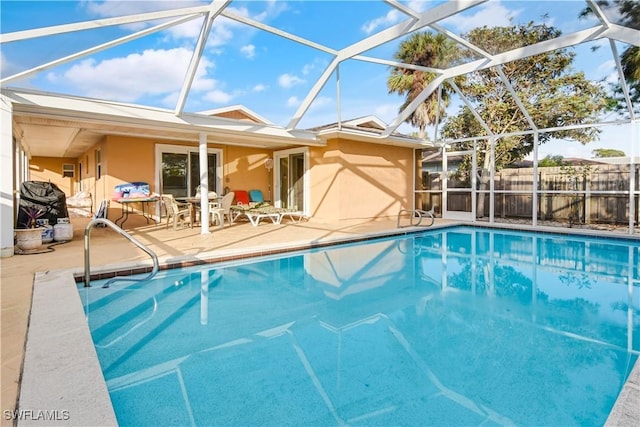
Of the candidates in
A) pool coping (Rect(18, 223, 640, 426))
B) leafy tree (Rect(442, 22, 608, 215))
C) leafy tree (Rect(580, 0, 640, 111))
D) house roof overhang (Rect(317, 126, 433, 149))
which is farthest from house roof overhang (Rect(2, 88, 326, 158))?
leafy tree (Rect(580, 0, 640, 111))

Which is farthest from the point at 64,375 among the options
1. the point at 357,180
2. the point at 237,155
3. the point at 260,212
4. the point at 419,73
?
the point at 419,73

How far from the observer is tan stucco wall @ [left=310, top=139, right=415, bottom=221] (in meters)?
11.4

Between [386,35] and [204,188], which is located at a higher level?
[386,35]

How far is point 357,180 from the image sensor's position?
38.9 ft

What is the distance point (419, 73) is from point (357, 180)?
6.78 meters

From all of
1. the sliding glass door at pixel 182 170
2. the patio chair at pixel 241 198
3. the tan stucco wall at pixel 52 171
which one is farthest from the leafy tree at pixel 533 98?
the tan stucco wall at pixel 52 171

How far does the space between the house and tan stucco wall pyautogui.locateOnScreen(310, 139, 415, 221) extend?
0.03m

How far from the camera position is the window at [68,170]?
17812 mm

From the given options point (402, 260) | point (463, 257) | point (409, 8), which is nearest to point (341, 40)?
point (409, 8)

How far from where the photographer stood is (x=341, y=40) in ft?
25.4

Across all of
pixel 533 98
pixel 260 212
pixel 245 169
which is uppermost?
pixel 533 98

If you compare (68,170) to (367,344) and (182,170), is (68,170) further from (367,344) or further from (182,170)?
(367,344)

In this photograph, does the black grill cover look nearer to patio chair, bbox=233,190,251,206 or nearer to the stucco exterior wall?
patio chair, bbox=233,190,251,206

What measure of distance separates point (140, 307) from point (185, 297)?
58 cm
